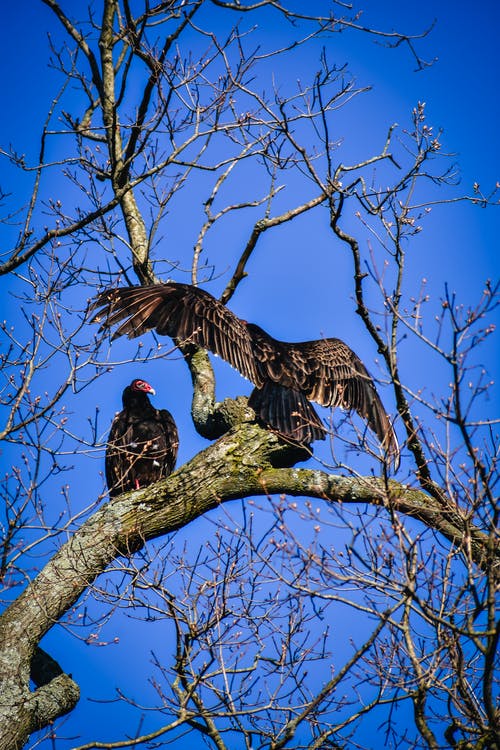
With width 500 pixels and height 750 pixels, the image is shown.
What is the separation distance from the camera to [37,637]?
355cm

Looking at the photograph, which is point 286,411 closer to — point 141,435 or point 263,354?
point 263,354

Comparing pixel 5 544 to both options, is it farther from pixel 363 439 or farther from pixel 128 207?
pixel 128 207

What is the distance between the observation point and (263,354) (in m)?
4.74

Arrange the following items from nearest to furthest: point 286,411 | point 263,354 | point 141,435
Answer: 1. point 286,411
2. point 263,354
3. point 141,435

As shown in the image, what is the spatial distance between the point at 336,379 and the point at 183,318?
1.13 metres

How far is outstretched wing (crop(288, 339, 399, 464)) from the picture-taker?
4902 mm

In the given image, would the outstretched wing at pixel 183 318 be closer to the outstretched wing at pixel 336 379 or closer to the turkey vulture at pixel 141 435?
the outstretched wing at pixel 336 379

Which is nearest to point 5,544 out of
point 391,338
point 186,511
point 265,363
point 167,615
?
point 167,615

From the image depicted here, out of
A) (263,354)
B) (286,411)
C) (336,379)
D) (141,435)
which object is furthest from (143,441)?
(336,379)

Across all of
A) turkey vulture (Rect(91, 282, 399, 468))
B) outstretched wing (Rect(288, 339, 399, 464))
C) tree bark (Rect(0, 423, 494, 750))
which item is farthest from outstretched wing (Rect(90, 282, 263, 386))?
tree bark (Rect(0, 423, 494, 750))

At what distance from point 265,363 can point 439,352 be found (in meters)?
2.45

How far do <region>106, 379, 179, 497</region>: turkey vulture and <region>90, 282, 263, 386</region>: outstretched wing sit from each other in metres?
0.88

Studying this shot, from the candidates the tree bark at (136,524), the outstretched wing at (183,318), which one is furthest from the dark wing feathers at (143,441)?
the tree bark at (136,524)

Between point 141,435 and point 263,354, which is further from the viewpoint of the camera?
point 141,435
